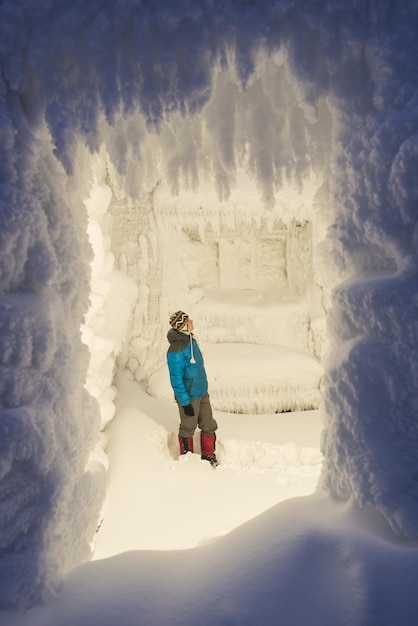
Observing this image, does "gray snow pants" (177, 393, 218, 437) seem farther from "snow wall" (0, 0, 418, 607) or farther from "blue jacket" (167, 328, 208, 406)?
"snow wall" (0, 0, 418, 607)

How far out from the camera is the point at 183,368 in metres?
3.96

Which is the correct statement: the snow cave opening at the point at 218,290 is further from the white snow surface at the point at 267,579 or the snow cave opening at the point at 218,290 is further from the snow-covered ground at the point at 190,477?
the white snow surface at the point at 267,579

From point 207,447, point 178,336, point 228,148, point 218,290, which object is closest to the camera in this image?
point 228,148

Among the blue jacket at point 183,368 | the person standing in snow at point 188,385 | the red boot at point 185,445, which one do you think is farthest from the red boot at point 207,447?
the blue jacket at point 183,368

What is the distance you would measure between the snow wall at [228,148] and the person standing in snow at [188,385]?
2.19 meters

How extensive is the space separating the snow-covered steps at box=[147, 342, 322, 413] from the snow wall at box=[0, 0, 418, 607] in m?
3.88

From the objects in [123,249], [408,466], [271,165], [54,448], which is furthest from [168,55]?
[123,249]

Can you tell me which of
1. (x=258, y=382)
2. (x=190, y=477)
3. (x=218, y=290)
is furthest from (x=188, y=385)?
(x=218, y=290)

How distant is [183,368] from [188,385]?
170 mm

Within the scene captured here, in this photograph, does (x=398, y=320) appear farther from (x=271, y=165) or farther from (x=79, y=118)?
(x=79, y=118)

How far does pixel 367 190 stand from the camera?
1.41m

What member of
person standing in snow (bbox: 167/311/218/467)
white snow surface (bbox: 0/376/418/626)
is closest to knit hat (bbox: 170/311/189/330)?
person standing in snow (bbox: 167/311/218/467)

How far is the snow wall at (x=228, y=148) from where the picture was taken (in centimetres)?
133

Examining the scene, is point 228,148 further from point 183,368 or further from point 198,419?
point 198,419
